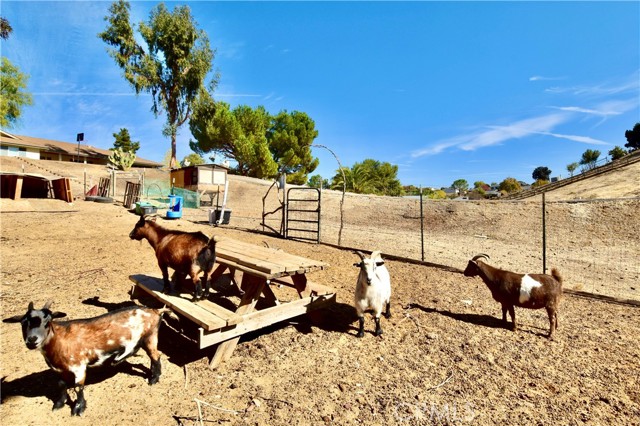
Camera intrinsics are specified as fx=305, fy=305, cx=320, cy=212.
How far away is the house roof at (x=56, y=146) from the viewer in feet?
127

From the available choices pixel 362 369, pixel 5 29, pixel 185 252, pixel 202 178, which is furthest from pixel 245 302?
pixel 202 178

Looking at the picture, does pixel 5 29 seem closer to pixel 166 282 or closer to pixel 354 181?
pixel 166 282

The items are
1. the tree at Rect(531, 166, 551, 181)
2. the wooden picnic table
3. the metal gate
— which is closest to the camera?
the wooden picnic table

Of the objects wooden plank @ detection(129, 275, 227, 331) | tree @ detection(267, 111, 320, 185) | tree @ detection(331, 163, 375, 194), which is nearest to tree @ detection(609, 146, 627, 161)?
tree @ detection(331, 163, 375, 194)

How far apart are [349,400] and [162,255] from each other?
311 cm

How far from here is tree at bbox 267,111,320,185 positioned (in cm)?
4275

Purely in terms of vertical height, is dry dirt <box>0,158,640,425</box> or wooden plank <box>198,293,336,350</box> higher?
wooden plank <box>198,293,336,350</box>

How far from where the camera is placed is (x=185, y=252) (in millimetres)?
4141

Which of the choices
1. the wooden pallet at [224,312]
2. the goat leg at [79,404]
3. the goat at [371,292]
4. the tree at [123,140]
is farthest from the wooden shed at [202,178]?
the tree at [123,140]

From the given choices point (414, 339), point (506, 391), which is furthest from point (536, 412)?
point (414, 339)

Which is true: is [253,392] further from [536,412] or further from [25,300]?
[25,300]

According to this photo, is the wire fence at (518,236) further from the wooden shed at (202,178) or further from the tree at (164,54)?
the tree at (164,54)

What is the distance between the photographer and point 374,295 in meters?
4.53

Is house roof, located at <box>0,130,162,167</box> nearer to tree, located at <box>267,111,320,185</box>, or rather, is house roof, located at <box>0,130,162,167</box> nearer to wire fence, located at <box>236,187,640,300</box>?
tree, located at <box>267,111,320,185</box>
